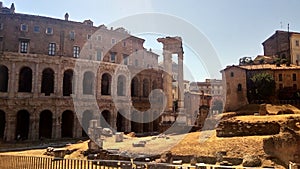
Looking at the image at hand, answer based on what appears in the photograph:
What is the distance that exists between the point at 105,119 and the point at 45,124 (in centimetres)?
815

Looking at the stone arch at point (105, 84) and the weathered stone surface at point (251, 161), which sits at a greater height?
the stone arch at point (105, 84)

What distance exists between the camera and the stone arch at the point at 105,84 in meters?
43.3

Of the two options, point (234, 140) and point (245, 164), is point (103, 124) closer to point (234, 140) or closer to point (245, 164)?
point (234, 140)

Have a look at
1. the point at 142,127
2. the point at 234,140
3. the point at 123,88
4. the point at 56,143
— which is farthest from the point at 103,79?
the point at 234,140

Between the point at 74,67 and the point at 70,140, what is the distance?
9.50 metres

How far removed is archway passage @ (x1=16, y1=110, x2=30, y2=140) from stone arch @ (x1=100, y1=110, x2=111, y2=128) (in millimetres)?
9720

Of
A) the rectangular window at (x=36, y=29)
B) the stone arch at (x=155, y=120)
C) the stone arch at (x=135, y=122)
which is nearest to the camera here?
the rectangular window at (x=36, y=29)

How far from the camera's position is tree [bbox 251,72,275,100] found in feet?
135

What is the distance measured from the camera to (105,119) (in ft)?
140

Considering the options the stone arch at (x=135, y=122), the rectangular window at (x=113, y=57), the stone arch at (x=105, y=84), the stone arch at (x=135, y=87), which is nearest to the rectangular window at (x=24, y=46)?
the stone arch at (x=105, y=84)

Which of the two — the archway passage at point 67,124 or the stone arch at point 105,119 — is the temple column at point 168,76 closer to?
the stone arch at point 105,119

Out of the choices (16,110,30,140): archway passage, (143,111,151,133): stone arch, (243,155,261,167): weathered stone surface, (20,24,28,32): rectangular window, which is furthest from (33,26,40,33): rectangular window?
(243,155,261,167): weathered stone surface

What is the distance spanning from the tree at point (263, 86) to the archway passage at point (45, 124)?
28.2m

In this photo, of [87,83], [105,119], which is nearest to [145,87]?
[105,119]
